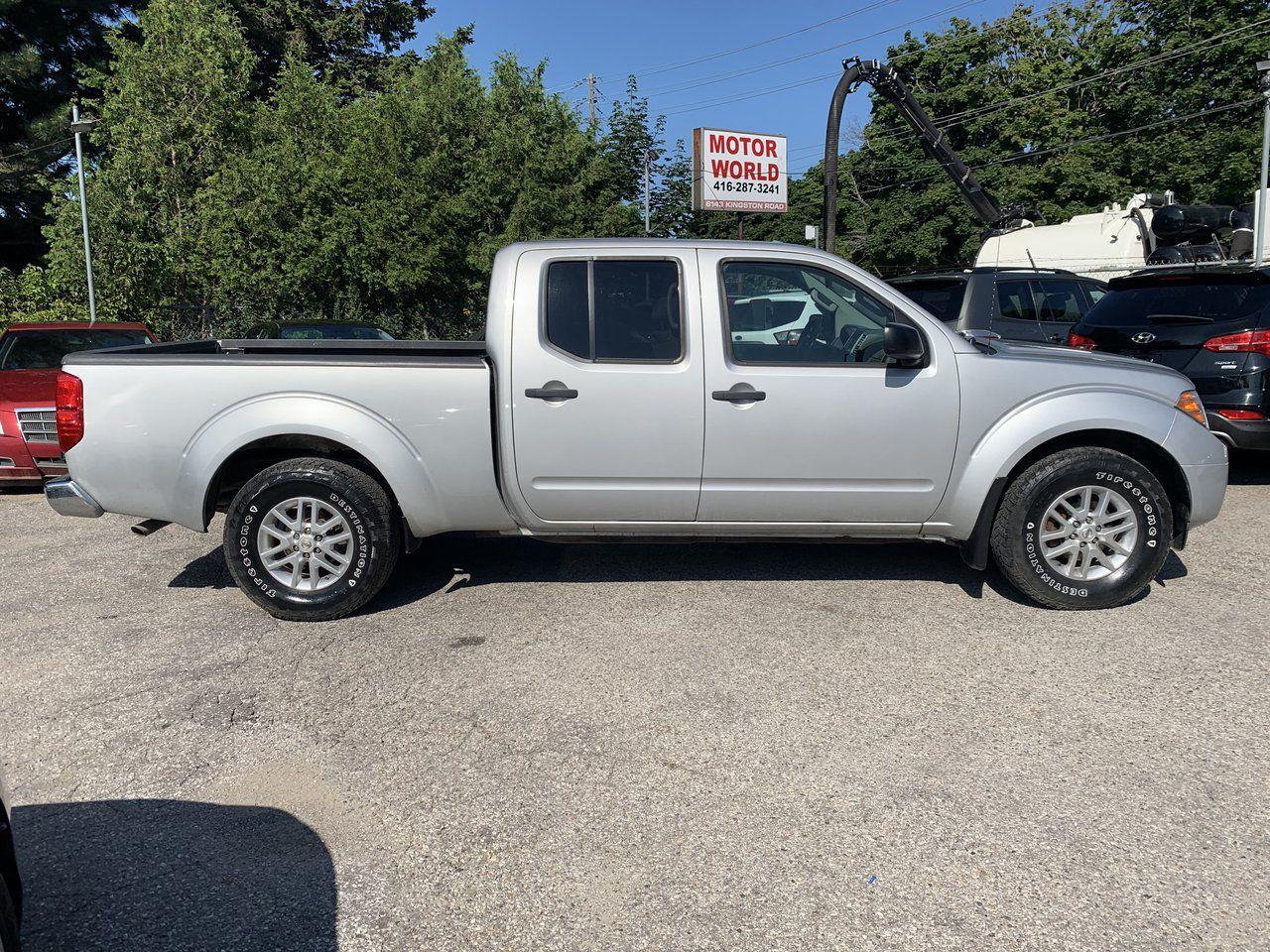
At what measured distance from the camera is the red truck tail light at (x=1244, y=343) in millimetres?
7500

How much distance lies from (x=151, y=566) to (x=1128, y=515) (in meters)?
5.85

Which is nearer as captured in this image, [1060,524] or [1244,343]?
[1060,524]

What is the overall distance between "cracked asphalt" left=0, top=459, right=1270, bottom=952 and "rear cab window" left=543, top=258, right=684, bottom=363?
4.62 ft

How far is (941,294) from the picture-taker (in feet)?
32.0

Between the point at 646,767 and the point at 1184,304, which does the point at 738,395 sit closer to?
the point at 646,767

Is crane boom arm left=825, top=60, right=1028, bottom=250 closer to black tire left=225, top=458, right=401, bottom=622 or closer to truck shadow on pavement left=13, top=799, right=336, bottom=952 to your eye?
black tire left=225, top=458, right=401, bottom=622

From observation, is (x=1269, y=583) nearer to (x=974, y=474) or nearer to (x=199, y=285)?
(x=974, y=474)

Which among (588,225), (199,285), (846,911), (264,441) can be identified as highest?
(588,225)

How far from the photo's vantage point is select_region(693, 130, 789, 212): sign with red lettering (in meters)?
27.6

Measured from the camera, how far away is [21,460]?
852 centimetres

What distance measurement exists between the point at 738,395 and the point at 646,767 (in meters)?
2.13

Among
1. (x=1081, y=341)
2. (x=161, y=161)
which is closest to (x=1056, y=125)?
(x=161, y=161)

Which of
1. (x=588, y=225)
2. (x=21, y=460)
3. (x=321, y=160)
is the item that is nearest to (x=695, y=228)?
(x=588, y=225)

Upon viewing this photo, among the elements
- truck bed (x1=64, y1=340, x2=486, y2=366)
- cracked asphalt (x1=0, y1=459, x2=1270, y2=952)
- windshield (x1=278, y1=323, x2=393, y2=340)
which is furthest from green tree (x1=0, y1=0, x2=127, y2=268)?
cracked asphalt (x1=0, y1=459, x2=1270, y2=952)
